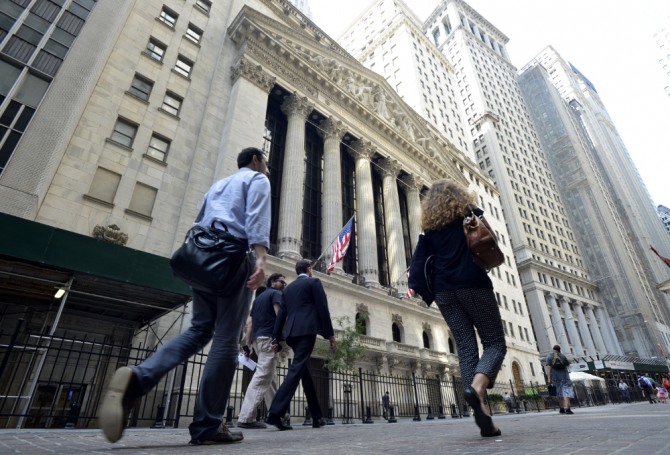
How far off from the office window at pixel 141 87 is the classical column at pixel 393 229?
20262mm

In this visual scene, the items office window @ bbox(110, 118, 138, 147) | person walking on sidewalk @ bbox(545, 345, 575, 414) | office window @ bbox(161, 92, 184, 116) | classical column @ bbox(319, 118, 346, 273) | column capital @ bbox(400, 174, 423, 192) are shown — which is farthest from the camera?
column capital @ bbox(400, 174, 423, 192)

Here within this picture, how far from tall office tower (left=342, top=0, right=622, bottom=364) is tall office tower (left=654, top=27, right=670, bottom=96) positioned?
40.4m

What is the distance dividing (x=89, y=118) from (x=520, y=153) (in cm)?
8253

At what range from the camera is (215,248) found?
10.1ft

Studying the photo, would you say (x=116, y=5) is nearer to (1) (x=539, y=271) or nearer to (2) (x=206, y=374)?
(2) (x=206, y=374)

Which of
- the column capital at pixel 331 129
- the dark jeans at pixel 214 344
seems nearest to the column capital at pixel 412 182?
→ the column capital at pixel 331 129

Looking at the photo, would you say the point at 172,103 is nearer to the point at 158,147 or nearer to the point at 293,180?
the point at 158,147

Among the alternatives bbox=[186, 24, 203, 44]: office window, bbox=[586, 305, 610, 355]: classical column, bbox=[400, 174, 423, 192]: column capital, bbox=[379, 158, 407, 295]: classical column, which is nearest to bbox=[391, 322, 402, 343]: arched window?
bbox=[379, 158, 407, 295]: classical column

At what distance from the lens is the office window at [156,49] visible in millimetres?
21250

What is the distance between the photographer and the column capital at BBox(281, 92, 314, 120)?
27578 millimetres

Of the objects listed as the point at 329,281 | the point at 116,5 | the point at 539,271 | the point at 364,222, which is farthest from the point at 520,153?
the point at 116,5

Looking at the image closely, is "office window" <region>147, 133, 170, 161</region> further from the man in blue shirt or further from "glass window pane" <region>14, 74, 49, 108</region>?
the man in blue shirt

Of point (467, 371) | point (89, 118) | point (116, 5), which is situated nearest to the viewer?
point (467, 371)

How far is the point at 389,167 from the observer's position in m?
34.5
